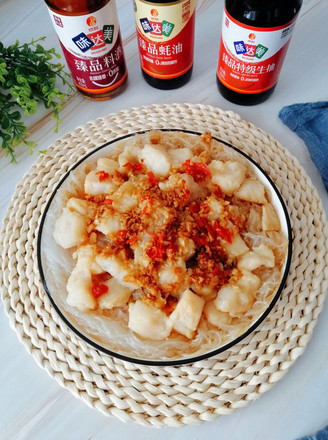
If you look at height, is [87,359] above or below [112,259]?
below

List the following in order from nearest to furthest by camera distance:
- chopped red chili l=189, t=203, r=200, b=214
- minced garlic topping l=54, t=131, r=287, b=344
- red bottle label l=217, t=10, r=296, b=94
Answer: minced garlic topping l=54, t=131, r=287, b=344
chopped red chili l=189, t=203, r=200, b=214
red bottle label l=217, t=10, r=296, b=94

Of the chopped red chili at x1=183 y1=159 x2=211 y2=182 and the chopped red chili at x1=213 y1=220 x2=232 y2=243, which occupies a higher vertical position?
the chopped red chili at x1=183 y1=159 x2=211 y2=182

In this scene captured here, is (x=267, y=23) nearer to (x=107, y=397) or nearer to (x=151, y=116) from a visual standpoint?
(x=151, y=116)

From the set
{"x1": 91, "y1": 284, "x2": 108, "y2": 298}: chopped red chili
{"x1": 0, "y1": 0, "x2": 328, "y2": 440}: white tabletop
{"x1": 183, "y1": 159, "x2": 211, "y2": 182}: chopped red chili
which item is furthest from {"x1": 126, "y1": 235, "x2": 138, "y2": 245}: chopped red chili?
{"x1": 0, "y1": 0, "x2": 328, "y2": 440}: white tabletop

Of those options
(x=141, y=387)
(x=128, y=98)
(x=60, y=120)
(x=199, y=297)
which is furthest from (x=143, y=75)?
(x=141, y=387)

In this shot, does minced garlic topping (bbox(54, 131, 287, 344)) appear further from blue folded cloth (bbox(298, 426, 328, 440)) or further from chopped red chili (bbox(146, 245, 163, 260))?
blue folded cloth (bbox(298, 426, 328, 440))

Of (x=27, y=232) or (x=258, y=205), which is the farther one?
(x=27, y=232)

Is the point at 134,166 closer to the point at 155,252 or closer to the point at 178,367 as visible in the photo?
the point at 155,252
